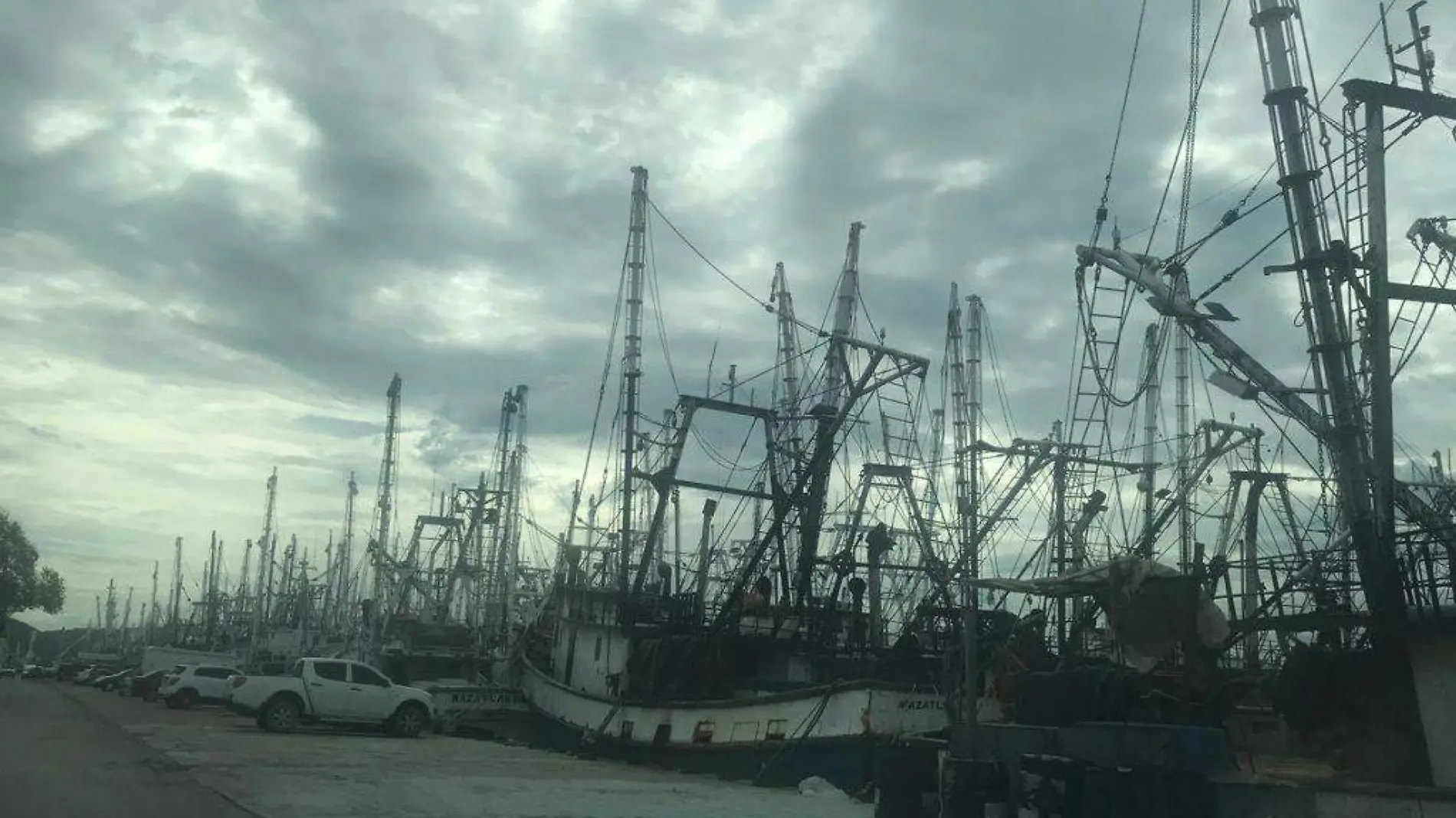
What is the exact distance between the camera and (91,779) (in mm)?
14883

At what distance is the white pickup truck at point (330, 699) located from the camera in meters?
26.5

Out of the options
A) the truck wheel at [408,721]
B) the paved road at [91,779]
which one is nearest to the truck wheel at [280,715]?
the truck wheel at [408,721]

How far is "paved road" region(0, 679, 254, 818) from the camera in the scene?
12.0 m

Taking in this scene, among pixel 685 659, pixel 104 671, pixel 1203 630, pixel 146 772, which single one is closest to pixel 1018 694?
pixel 1203 630

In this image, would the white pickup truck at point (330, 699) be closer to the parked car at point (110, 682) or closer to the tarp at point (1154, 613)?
the tarp at point (1154, 613)

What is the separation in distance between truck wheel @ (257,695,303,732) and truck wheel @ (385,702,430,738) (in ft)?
6.91

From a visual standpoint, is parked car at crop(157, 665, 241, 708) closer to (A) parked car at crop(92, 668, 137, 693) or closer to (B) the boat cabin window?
(B) the boat cabin window

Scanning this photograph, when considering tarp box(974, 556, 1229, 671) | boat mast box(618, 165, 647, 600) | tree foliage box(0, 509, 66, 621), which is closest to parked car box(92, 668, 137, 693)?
tree foliage box(0, 509, 66, 621)

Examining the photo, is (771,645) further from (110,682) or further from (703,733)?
(110,682)

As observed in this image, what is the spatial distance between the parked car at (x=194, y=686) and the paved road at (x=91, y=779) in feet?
48.6

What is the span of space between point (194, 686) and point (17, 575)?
4371 centimetres

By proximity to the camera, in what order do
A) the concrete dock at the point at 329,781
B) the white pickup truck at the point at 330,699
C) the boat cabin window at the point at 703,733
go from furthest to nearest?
the white pickup truck at the point at 330,699
the boat cabin window at the point at 703,733
the concrete dock at the point at 329,781

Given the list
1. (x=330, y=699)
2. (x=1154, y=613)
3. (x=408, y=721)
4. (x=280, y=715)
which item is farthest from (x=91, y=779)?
(x=1154, y=613)

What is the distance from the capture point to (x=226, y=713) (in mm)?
35812
